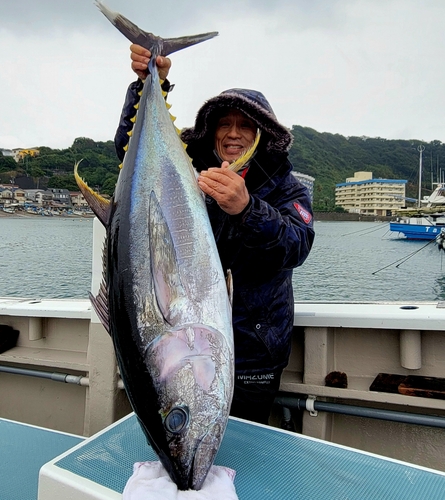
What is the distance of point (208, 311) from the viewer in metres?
1.26

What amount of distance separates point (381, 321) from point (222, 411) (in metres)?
1.37

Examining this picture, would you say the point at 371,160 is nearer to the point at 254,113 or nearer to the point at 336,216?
the point at 336,216

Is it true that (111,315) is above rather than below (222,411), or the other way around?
above

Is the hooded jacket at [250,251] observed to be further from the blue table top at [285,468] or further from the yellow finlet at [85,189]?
the yellow finlet at [85,189]

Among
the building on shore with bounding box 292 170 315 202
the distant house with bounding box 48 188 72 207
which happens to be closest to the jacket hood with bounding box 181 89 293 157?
the building on shore with bounding box 292 170 315 202

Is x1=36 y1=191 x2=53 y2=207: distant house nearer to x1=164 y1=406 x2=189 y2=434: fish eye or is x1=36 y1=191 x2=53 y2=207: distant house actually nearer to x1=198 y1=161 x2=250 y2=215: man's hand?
x1=198 y1=161 x2=250 y2=215: man's hand

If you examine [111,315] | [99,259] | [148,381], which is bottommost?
[148,381]

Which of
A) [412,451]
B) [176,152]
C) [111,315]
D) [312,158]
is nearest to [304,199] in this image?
[176,152]

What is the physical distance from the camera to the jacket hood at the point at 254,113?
1.96 m

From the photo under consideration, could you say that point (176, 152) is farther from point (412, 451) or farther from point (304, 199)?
point (412, 451)

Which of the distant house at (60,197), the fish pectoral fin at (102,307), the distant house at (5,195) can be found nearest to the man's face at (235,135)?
the fish pectoral fin at (102,307)

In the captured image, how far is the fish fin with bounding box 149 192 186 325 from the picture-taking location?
1261 millimetres

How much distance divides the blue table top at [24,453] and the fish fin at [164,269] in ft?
3.65

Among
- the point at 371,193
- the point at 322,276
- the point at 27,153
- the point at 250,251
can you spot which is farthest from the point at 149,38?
the point at 371,193
